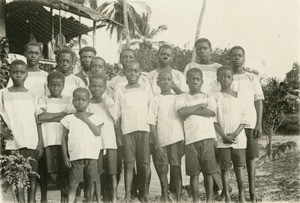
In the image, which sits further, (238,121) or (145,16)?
(145,16)

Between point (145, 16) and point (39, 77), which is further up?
point (145, 16)

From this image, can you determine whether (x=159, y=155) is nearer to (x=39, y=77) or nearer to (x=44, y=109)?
(x=44, y=109)

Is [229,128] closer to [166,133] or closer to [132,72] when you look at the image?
[166,133]

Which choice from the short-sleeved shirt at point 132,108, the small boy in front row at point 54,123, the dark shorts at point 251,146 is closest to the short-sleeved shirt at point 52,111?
the small boy in front row at point 54,123

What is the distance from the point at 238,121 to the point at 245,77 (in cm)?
58

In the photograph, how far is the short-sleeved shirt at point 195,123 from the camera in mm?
4141

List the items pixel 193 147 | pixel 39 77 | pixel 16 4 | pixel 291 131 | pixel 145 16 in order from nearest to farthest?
1. pixel 193 147
2. pixel 39 77
3. pixel 16 4
4. pixel 291 131
5. pixel 145 16

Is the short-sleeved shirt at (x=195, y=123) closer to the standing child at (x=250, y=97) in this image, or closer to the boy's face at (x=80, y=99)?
the standing child at (x=250, y=97)

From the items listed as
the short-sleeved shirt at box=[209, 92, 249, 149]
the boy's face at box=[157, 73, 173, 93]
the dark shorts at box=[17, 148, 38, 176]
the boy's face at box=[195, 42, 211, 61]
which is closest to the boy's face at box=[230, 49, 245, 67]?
the boy's face at box=[195, 42, 211, 61]

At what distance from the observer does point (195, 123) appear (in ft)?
13.7

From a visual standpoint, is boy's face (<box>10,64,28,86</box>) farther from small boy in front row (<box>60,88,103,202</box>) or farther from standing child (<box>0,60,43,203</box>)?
small boy in front row (<box>60,88,103,202</box>)

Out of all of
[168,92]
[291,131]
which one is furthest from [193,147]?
[291,131]

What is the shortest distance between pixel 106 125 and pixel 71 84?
25.7 inches

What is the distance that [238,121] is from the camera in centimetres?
438
